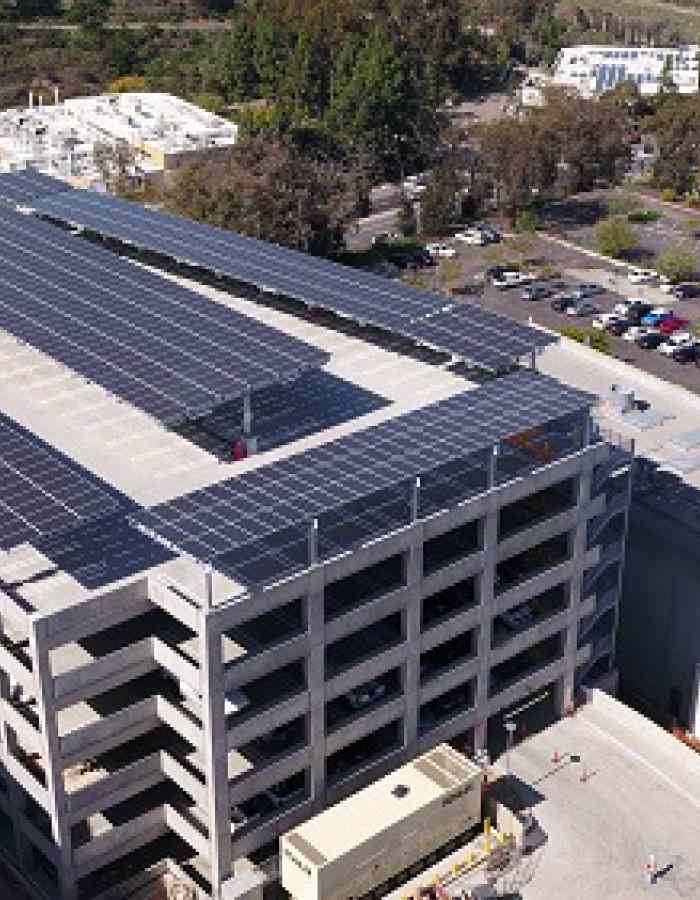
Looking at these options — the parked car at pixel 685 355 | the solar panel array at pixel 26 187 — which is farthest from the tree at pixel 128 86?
the parked car at pixel 685 355

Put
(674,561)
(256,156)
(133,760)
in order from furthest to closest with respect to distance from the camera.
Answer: (256,156), (674,561), (133,760)

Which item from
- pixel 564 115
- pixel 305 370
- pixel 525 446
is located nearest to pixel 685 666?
pixel 525 446

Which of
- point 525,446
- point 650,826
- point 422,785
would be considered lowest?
point 650,826

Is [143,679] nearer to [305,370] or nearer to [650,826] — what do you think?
[305,370]

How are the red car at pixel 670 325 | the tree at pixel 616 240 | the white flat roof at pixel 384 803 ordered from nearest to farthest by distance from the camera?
the white flat roof at pixel 384 803 < the red car at pixel 670 325 < the tree at pixel 616 240

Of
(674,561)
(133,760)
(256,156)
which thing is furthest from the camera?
(256,156)

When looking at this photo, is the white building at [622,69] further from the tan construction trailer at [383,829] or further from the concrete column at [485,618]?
the tan construction trailer at [383,829]
